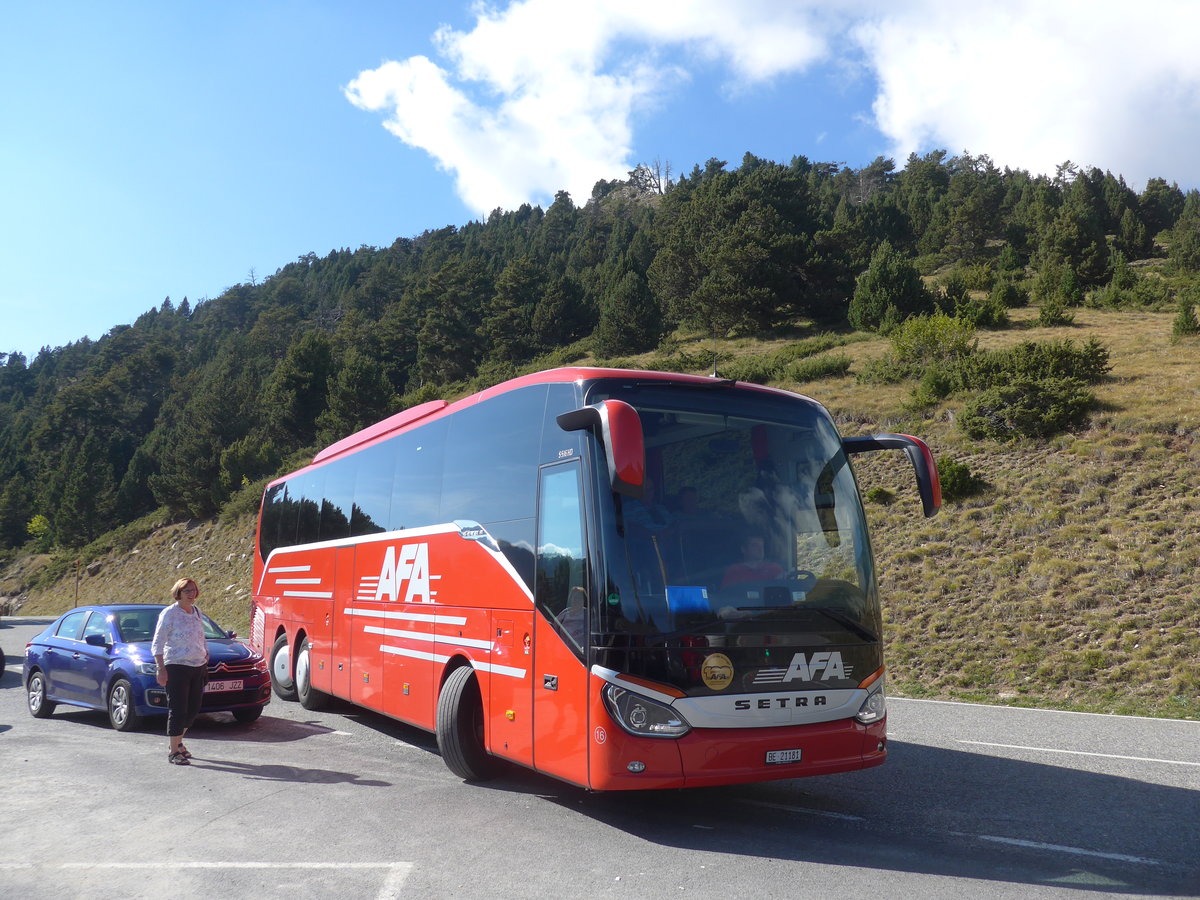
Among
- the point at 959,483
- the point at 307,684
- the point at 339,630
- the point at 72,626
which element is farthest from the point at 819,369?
the point at 72,626

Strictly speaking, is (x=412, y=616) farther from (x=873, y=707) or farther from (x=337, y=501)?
(x=873, y=707)

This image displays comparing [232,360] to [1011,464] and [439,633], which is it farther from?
[439,633]

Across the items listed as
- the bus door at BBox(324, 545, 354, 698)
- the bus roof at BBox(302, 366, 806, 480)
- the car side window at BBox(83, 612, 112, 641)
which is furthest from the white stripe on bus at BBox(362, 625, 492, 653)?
the car side window at BBox(83, 612, 112, 641)

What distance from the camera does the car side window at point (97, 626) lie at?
38.2ft

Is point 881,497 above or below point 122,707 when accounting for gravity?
above

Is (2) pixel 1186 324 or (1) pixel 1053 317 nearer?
(2) pixel 1186 324

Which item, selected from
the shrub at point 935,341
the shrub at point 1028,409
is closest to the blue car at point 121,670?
the shrub at point 1028,409

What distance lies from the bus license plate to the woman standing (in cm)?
576

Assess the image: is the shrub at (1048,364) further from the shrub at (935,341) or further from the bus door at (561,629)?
the bus door at (561,629)

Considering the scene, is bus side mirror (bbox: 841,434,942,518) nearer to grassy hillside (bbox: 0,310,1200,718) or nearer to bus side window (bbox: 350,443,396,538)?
bus side window (bbox: 350,443,396,538)

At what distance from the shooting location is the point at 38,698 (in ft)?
40.8

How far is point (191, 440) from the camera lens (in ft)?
213

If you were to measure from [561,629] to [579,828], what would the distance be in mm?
1436

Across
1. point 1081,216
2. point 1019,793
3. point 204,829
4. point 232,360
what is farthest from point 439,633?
point 232,360
